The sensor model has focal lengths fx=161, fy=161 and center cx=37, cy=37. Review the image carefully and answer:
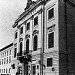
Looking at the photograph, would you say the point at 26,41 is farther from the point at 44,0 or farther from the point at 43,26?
the point at 44,0

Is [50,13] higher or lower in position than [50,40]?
higher

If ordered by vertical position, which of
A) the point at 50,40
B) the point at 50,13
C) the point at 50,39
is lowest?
the point at 50,40

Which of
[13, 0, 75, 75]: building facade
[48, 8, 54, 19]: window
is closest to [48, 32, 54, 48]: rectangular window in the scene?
[13, 0, 75, 75]: building facade

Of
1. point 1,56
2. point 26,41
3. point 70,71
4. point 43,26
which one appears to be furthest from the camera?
point 1,56

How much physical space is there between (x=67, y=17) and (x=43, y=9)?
459 cm

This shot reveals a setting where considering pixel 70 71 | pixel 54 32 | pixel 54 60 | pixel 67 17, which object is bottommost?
pixel 70 71

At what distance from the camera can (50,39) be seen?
77.0 ft

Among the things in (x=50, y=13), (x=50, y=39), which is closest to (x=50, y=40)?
(x=50, y=39)

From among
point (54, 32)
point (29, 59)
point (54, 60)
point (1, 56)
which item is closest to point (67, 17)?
point (54, 32)

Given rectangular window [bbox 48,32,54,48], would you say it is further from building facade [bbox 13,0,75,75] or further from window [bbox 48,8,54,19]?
window [bbox 48,8,54,19]

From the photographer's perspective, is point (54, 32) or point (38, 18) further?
point (38, 18)

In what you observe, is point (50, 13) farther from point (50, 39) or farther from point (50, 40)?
point (50, 40)

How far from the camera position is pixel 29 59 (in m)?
27.8

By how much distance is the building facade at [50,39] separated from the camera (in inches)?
846
